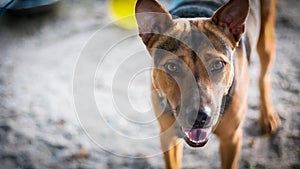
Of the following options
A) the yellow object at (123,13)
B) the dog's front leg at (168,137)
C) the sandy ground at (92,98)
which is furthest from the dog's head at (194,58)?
the yellow object at (123,13)

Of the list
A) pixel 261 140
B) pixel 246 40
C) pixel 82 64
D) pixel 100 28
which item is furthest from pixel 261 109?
pixel 100 28

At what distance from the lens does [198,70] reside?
223cm

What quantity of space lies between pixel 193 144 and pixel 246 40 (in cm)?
87

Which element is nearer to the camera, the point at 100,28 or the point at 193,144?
the point at 193,144

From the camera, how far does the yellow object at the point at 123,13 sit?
4.70 metres

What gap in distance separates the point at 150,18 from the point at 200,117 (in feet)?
2.07

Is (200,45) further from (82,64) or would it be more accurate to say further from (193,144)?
(82,64)

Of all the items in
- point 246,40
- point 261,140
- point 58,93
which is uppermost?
point 246,40

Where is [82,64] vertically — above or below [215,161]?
above

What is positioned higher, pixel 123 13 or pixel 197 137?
pixel 197 137

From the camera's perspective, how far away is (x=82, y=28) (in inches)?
187

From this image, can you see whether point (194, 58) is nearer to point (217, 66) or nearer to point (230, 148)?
point (217, 66)

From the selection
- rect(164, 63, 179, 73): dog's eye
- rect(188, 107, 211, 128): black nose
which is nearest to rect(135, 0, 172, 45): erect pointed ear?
rect(164, 63, 179, 73): dog's eye

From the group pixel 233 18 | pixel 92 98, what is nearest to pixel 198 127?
pixel 233 18
